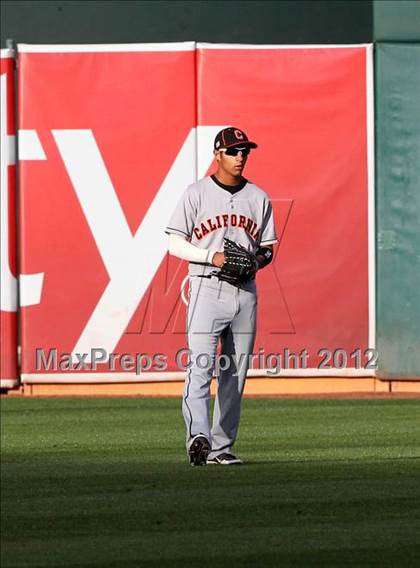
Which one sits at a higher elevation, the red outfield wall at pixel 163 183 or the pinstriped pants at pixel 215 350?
the red outfield wall at pixel 163 183

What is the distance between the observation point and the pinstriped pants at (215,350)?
898 centimetres

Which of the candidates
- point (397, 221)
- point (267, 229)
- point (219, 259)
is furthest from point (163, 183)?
point (219, 259)

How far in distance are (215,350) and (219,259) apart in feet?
1.88

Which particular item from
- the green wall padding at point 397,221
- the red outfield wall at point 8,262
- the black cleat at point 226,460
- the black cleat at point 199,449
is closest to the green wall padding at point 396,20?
the green wall padding at point 397,221

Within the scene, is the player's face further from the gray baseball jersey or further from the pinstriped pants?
the pinstriped pants

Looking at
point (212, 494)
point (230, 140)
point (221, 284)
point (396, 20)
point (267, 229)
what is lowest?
point (212, 494)

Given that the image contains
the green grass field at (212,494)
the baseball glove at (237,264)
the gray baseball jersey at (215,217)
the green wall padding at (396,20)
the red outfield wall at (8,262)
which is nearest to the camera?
the green grass field at (212,494)

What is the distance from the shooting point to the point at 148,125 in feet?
46.9

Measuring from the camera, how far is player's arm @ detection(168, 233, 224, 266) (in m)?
8.89

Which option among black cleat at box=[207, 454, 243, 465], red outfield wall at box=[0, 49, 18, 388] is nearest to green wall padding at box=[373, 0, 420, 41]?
red outfield wall at box=[0, 49, 18, 388]

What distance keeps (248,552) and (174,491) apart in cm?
178

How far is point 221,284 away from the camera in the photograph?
29.7 ft

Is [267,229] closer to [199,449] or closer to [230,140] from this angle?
[230,140]

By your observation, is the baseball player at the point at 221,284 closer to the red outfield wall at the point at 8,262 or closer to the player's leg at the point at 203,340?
the player's leg at the point at 203,340
